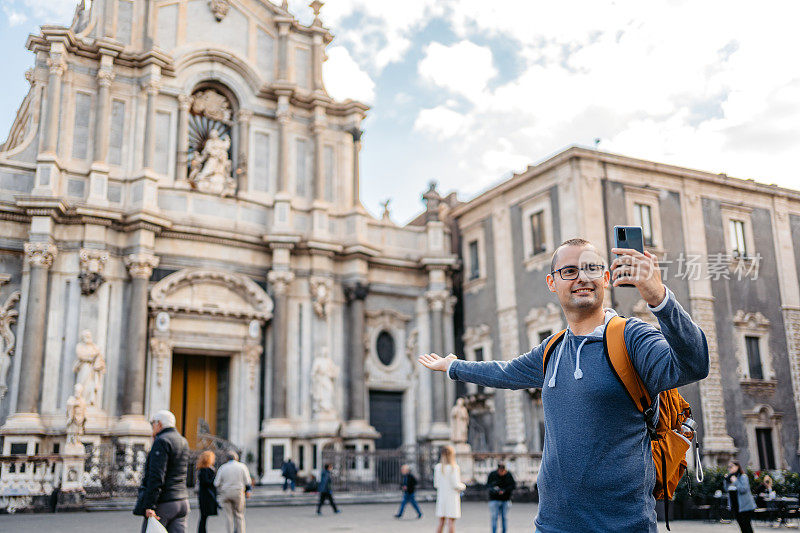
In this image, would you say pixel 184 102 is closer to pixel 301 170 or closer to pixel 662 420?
pixel 301 170

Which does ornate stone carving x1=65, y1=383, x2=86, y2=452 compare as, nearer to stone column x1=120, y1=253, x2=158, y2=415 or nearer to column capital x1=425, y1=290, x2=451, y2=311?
stone column x1=120, y1=253, x2=158, y2=415

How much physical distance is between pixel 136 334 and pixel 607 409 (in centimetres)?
2076

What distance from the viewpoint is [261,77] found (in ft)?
86.2

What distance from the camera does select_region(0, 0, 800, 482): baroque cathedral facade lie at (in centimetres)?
2164

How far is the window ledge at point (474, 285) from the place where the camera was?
89.7 ft

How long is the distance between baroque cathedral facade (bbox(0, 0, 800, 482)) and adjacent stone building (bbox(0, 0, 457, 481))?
0.07m

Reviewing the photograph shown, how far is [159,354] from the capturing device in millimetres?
22609

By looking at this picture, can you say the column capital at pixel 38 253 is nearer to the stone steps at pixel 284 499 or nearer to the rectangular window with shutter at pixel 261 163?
the stone steps at pixel 284 499

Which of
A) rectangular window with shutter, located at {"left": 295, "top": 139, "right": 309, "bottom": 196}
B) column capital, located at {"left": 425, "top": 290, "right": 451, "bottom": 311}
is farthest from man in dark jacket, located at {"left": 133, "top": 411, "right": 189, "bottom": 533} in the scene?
column capital, located at {"left": 425, "top": 290, "right": 451, "bottom": 311}

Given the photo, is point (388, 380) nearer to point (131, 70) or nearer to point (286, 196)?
point (286, 196)

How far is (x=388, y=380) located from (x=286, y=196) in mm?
7147

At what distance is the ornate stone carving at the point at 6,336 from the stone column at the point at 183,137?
19.3ft

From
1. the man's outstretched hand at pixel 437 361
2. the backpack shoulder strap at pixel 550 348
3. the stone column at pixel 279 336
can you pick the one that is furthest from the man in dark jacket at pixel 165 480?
the stone column at pixel 279 336

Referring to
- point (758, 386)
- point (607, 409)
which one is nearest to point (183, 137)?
point (758, 386)
